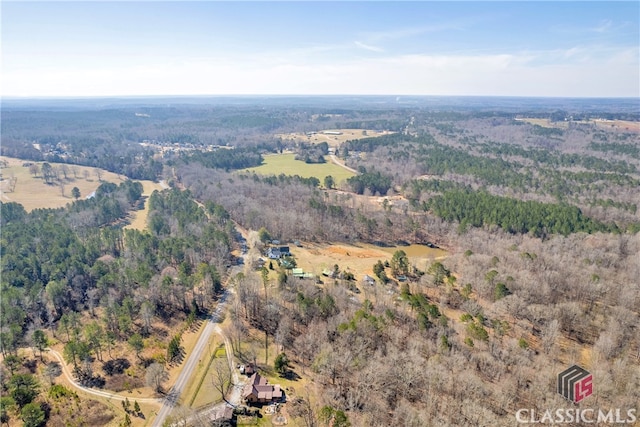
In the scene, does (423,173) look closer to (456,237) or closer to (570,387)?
(456,237)

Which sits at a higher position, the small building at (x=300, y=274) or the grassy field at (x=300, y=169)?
the grassy field at (x=300, y=169)

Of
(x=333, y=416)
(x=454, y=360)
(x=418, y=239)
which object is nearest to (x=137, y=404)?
(x=333, y=416)

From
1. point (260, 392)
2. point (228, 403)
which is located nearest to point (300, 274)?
point (260, 392)

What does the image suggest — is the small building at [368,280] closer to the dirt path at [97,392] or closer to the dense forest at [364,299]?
the dense forest at [364,299]

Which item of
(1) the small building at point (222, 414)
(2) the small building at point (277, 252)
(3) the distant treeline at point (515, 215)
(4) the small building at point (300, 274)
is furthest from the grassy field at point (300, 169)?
(1) the small building at point (222, 414)

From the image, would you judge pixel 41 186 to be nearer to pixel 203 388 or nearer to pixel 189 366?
pixel 189 366

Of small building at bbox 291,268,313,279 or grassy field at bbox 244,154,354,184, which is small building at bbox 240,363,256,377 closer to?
small building at bbox 291,268,313,279
